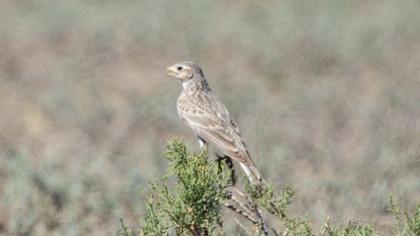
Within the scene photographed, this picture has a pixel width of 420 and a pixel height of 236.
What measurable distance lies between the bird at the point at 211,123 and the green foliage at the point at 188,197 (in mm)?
1878

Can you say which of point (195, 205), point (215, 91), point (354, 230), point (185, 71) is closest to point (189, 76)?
point (185, 71)

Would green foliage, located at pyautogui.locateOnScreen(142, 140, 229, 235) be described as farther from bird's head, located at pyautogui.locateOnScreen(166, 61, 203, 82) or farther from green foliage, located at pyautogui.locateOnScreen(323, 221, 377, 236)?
bird's head, located at pyautogui.locateOnScreen(166, 61, 203, 82)

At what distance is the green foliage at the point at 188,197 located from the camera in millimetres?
5402

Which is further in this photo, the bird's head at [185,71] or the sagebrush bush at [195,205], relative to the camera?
the bird's head at [185,71]

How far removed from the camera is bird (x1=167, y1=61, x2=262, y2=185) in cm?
778

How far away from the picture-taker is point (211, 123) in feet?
26.8

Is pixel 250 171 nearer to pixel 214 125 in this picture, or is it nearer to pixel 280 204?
pixel 214 125

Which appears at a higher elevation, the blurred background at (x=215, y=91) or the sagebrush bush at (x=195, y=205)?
the blurred background at (x=215, y=91)

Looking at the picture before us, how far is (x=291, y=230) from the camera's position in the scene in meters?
5.52

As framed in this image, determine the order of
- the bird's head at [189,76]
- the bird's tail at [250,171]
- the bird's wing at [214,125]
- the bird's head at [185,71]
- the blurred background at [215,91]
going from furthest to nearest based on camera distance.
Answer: the bird's head at [185,71], the bird's head at [189,76], the blurred background at [215,91], the bird's wing at [214,125], the bird's tail at [250,171]

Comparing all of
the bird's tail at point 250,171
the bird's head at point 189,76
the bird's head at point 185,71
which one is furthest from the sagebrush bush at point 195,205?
the bird's head at point 185,71

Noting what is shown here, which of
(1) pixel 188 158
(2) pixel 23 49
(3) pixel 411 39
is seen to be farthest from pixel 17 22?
(1) pixel 188 158

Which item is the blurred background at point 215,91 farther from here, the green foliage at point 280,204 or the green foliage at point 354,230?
the green foliage at point 354,230

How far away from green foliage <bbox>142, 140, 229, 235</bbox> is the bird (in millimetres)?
1878
